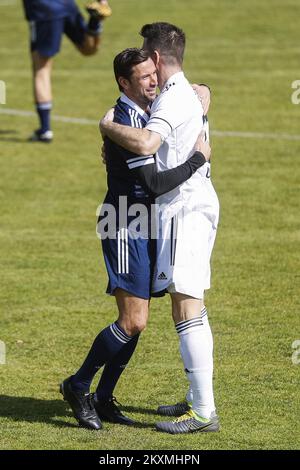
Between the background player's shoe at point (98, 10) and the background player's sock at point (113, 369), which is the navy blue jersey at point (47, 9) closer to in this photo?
the background player's shoe at point (98, 10)

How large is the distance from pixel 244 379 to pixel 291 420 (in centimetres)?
82

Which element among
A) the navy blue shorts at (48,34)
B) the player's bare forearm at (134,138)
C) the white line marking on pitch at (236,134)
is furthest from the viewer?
the white line marking on pitch at (236,134)

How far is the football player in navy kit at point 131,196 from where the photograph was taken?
22.2 feet

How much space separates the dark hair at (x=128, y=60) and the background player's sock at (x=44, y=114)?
7982 millimetres

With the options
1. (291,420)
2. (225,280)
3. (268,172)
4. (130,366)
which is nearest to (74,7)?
(268,172)

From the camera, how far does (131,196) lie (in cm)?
690

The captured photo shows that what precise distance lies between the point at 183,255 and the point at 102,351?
771 mm

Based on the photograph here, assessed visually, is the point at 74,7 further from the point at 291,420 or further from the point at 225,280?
the point at 291,420

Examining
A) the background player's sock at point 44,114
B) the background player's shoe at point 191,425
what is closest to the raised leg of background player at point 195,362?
the background player's shoe at point 191,425

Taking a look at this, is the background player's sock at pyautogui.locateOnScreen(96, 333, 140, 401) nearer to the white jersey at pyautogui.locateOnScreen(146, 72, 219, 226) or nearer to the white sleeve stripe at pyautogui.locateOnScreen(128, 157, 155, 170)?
the white jersey at pyautogui.locateOnScreen(146, 72, 219, 226)

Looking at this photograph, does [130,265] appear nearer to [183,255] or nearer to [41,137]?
[183,255]

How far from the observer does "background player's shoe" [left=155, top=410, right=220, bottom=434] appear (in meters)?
6.94

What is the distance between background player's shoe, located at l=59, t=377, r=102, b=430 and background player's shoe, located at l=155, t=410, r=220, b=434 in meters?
0.40

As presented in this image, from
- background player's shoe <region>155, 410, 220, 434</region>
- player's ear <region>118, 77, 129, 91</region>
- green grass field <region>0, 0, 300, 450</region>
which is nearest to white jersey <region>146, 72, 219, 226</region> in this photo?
player's ear <region>118, 77, 129, 91</region>
